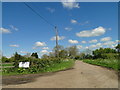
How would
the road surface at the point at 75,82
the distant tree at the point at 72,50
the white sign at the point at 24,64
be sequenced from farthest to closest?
the distant tree at the point at 72,50 < the white sign at the point at 24,64 < the road surface at the point at 75,82

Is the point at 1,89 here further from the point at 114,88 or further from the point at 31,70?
the point at 31,70

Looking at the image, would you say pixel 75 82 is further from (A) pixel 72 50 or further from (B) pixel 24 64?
(A) pixel 72 50

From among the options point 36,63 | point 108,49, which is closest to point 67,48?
point 108,49

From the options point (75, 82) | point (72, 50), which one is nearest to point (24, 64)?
point (75, 82)

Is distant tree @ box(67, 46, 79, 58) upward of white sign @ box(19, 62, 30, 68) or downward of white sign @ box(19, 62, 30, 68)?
upward

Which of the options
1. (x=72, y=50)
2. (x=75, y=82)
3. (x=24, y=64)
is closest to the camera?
(x=75, y=82)

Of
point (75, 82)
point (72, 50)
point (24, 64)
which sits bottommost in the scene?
point (75, 82)

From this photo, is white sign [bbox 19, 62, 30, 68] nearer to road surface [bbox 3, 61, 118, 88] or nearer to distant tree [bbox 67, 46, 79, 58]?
road surface [bbox 3, 61, 118, 88]

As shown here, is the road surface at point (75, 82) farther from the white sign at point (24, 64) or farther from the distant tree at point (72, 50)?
the distant tree at point (72, 50)

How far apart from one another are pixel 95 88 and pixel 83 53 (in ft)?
308

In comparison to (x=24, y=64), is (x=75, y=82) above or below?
below

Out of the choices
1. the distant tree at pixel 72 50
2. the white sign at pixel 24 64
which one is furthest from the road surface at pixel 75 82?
the distant tree at pixel 72 50

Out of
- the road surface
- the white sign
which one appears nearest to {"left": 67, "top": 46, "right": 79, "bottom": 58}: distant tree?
the white sign

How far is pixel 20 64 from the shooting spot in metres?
15.8
